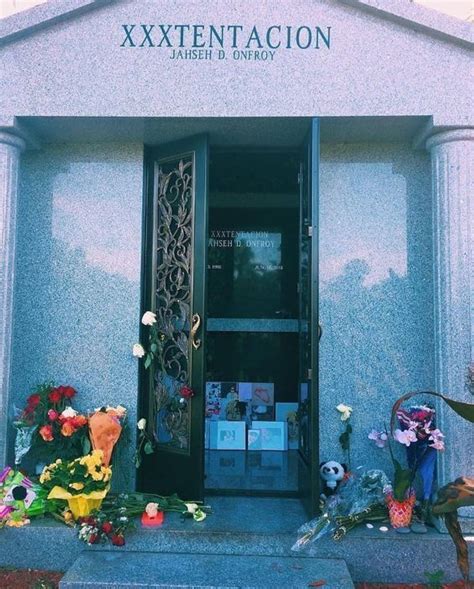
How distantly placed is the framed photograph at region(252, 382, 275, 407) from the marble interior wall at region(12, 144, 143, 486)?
6.57ft

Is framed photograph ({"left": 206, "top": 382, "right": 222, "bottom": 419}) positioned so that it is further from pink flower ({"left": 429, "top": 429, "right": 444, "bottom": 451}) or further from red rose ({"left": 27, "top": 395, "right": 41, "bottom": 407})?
pink flower ({"left": 429, "top": 429, "right": 444, "bottom": 451})

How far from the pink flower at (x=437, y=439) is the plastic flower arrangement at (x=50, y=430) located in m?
2.58

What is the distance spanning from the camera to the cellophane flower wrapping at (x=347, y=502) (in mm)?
3631

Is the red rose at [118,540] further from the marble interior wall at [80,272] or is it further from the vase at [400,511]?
the vase at [400,511]

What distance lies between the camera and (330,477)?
4.19 meters

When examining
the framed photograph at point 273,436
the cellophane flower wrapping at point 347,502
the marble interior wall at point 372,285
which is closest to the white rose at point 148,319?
the marble interior wall at point 372,285

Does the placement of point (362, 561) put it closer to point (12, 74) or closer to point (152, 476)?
point (152, 476)

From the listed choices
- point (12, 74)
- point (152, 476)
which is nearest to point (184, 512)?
point (152, 476)

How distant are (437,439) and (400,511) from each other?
1.89 feet

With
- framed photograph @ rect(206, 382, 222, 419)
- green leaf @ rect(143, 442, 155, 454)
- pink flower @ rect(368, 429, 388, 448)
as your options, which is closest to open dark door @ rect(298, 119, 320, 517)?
pink flower @ rect(368, 429, 388, 448)

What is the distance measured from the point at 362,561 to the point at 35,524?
7.54ft

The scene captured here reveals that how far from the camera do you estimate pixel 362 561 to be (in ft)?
11.7

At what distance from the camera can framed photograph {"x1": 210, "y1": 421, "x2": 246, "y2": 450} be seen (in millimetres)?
5844

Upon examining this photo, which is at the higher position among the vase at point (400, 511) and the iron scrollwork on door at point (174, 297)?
the iron scrollwork on door at point (174, 297)
